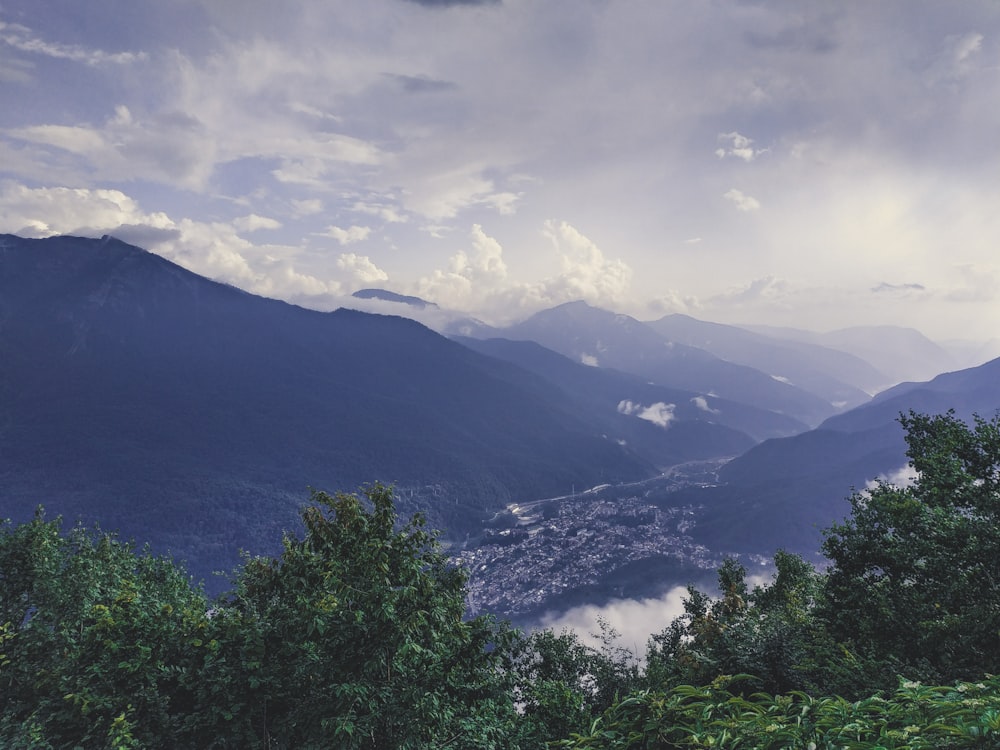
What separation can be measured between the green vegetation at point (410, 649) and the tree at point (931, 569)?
7 cm

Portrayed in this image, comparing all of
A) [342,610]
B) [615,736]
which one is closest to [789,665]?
[342,610]

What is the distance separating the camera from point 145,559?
30.7m

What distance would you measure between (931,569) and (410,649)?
1778 centimetres

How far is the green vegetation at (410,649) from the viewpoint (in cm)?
999

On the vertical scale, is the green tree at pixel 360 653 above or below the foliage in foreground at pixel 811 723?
below

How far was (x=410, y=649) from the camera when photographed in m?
9.90

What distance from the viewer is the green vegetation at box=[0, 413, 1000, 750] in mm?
9992

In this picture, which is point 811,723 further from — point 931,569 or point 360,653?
point 931,569

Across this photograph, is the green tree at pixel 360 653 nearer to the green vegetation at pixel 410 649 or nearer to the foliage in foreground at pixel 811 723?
the green vegetation at pixel 410 649

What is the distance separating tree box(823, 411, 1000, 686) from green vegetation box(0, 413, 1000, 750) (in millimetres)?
75

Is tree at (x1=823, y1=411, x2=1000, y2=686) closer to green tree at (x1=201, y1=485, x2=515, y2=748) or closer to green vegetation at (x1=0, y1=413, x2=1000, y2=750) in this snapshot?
green vegetation at (x1=0, y1=413, x2=1000, y2=750)

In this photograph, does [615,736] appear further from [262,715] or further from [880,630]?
[880,630]

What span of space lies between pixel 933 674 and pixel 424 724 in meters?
14.3

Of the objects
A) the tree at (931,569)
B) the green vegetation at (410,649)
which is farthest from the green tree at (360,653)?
the tree at (931,569)
